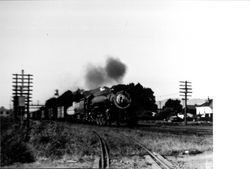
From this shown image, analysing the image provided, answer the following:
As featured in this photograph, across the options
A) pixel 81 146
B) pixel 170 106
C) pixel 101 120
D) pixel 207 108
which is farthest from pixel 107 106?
pixel 207 108

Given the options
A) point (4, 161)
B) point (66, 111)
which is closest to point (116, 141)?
point (4, 161)

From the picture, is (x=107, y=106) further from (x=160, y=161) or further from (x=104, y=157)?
(x=160, y=161)

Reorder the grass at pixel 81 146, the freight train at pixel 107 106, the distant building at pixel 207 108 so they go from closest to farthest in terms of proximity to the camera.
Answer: the grass at pixel 81 146 < the distant building at pixel 207 108 < the freight train at pixel 107 106

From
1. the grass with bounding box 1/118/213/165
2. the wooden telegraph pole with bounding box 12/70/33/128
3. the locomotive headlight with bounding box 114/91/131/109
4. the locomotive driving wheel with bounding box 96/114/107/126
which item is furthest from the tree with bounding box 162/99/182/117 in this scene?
the wooden telegraph pole with bounding box 12/70/33/128

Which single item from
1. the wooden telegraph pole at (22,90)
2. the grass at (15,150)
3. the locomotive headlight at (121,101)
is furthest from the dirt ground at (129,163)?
the locomotive headlight at (121,101)

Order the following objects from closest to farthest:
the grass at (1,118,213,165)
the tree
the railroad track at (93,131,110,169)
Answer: the railroad track at (93,131,110,169)
the grass at (1,118,213,165)
the tree

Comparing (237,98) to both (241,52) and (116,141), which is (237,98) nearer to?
(241,52)

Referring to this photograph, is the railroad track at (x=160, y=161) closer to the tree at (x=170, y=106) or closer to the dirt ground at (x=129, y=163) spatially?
the dirt ground at (x=129, y=163)

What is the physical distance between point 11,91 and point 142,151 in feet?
9.02

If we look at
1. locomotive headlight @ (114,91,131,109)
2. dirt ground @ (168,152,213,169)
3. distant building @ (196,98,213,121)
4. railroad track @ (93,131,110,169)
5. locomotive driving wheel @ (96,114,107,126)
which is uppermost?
locomotive headlight @ (114,91,131,109)

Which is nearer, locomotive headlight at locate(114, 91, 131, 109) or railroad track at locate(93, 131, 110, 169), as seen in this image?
railroad track at locate(93, 131, 110, 169)

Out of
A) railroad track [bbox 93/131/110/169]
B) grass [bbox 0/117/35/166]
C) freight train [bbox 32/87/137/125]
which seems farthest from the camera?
freight train [bbox 32/87/137/125]

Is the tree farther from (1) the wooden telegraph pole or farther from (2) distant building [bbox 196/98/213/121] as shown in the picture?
(1) the wooden telegraph pole

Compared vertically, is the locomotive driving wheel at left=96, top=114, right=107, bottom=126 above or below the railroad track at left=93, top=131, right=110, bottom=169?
above
